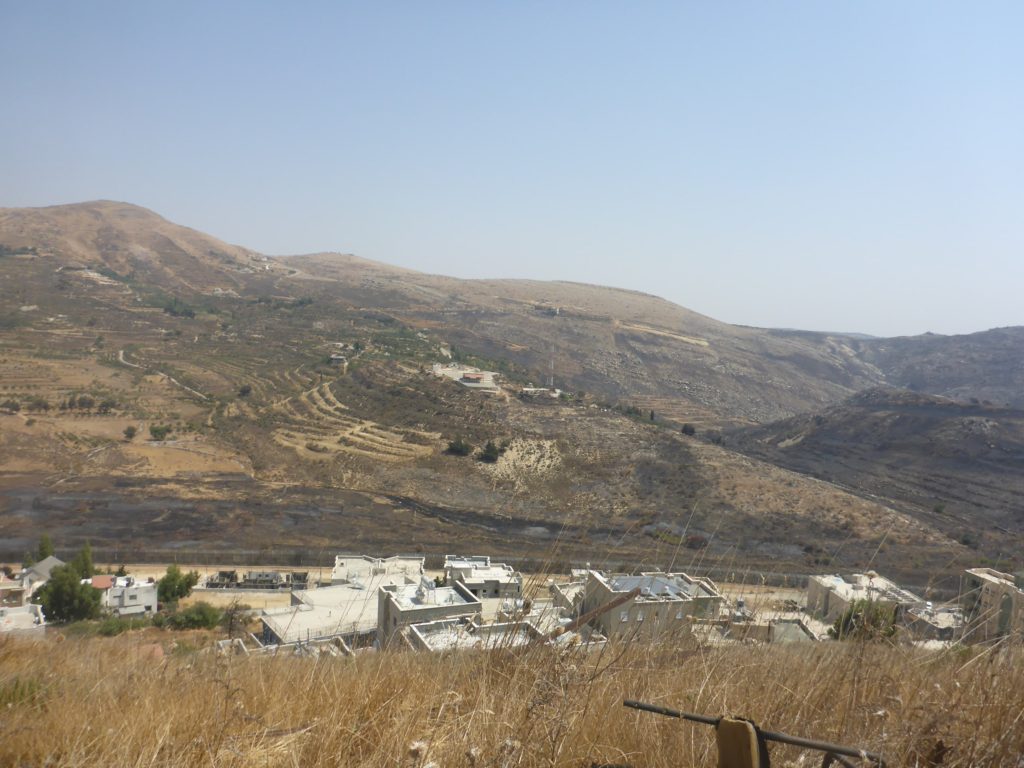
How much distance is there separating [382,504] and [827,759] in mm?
26008

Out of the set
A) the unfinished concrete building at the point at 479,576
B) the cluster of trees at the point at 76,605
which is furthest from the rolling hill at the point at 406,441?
the cluster of trees at the point at 76,605

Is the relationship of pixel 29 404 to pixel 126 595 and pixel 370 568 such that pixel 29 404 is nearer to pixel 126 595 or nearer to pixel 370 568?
pixel 126 595

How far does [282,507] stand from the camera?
24.7 m

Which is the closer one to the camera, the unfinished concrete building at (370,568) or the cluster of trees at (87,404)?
the unfinished concrete building at (370,568)

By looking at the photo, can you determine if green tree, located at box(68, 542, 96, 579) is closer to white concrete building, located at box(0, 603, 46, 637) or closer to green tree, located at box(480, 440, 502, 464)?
white concrete building, located at box(0, 603, 46, 637)

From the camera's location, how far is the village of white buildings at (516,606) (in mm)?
2729

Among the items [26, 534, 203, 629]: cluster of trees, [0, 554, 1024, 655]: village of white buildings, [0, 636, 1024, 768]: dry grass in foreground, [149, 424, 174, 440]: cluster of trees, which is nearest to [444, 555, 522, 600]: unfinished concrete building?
[0, 554, 1024, 655]: village of white buildings

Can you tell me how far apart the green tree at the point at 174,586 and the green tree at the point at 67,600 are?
232 cm

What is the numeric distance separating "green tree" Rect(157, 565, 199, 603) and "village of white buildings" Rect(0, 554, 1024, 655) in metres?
0.39

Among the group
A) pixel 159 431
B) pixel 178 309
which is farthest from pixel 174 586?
pixel 178 309

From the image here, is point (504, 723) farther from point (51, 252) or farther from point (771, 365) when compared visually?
point (51, 252)

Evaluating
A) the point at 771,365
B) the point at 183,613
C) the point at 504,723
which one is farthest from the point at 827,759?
the point at 771,365

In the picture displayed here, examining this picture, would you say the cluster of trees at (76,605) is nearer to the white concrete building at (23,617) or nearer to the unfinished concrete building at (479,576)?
the white concrete building at (23,617)

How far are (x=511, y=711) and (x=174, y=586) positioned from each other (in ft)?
57.3
